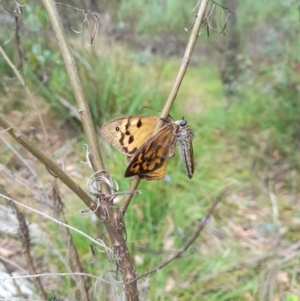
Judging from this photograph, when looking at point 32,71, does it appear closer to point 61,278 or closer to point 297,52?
point 61,278

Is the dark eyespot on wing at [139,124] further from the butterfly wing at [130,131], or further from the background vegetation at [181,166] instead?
the background vegetation at [181,166]

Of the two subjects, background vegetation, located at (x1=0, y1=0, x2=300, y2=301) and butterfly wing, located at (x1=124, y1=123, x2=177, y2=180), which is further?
background vegetation, located at (x1=0, y1=0, x2=300, y2=301)

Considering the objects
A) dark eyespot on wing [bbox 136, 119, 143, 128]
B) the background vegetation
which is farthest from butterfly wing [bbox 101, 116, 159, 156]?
the background vegetation

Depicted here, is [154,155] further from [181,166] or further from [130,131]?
[181,166]

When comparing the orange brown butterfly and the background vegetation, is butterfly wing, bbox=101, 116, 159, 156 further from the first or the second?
the background vegetation

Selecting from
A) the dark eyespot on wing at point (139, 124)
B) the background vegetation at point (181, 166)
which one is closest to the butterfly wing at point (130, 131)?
the dark eyespot on wing at point (139, 124)

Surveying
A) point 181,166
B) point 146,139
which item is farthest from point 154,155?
point 181,166
